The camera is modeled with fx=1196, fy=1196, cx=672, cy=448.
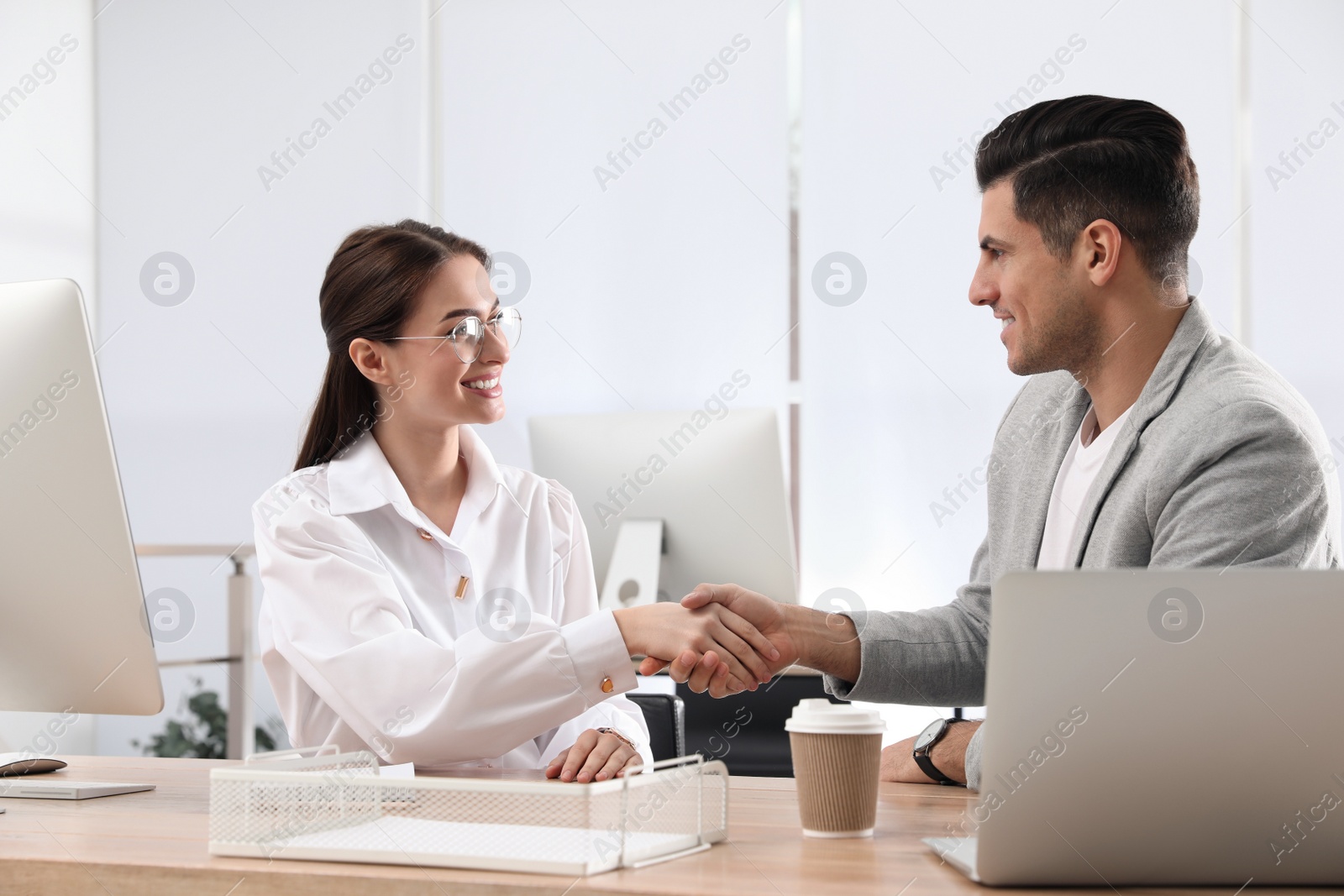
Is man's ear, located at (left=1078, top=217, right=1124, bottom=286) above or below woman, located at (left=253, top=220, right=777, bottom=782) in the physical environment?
above

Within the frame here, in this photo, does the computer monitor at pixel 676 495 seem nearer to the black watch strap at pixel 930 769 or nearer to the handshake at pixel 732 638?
the handshake at pixel 732 638

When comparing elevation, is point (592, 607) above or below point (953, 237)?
below

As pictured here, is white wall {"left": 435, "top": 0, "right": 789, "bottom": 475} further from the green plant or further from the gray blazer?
the gray blazer

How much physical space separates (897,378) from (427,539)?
8.87 feet

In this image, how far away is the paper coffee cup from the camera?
100 cm

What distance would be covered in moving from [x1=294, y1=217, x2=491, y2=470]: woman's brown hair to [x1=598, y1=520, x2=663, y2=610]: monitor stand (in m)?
0.76

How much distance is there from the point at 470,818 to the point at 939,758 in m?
0.61

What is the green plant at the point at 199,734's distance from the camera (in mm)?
4348

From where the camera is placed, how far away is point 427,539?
5.82ft

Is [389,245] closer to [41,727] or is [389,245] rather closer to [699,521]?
[699,521]

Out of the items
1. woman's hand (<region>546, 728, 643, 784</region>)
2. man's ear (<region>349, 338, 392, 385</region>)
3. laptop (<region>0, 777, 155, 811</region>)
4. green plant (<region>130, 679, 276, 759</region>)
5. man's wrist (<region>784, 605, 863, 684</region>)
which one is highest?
man's ear (<region>349, 338, 392, 385</region>)

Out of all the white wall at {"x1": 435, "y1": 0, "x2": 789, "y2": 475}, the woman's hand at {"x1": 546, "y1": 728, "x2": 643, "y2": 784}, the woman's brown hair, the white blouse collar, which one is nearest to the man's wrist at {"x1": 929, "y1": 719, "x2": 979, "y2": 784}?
the woman's hand at {"x1": 546, "y1": 728, "x2": 643, "y2": 784}

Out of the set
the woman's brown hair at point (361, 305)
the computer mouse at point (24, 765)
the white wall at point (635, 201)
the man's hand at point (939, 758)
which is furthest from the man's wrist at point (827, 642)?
the white wall at point (635, 201)

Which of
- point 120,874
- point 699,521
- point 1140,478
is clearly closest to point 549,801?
point 120,874
